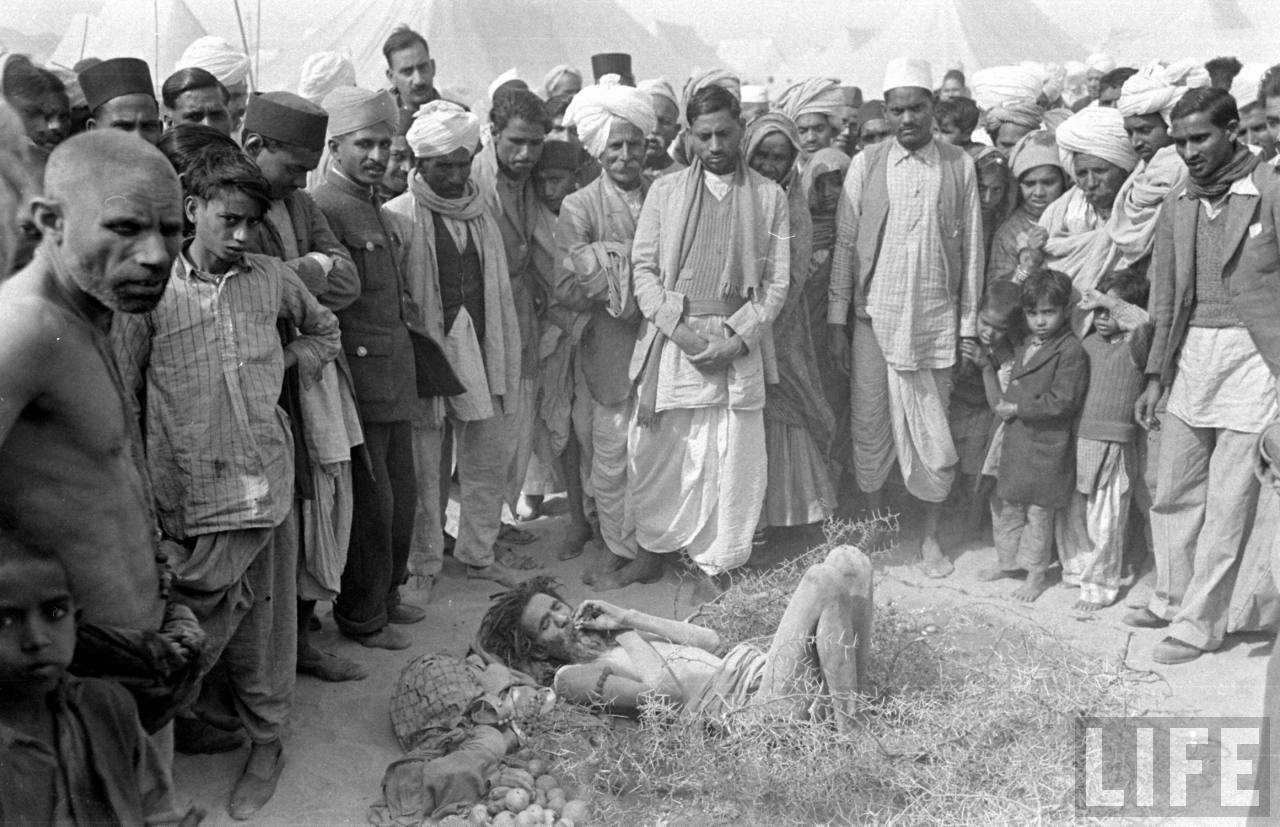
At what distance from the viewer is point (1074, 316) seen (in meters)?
6.14

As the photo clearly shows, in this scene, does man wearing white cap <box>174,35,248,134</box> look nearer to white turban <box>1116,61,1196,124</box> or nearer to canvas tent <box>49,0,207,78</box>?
white turban <box>1116,61,1196,124</box>

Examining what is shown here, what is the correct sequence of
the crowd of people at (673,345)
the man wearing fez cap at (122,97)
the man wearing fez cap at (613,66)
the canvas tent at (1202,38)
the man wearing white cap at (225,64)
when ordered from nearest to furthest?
the crowd of people at (673,345), the man wearing fez cap at (122,97), the man wearing white cap at (225,64), the man wearing fez cap at (613,66), the canvas tent at (1202,38)

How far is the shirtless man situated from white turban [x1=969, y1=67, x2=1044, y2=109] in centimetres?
608

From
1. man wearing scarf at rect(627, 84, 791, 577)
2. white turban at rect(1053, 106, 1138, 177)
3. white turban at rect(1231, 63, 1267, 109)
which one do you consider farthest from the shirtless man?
white turban at rect(1231, 63, 1267, 109)

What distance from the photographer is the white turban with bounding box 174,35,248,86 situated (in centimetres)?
672

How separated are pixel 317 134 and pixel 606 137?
194cm

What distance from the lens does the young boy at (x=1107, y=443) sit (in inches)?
233

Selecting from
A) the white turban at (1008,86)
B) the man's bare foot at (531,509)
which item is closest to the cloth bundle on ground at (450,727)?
the man's bare foot at (531,509)

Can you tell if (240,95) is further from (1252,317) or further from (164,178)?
(1252,317)

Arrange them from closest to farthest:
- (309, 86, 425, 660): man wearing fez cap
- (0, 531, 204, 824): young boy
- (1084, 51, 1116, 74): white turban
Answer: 1. (0, 531, 204, 824): young boy
2. (309, 86, 425, 660): man wearing fez cap
3. (1084, 51, 1116, 74): white turban

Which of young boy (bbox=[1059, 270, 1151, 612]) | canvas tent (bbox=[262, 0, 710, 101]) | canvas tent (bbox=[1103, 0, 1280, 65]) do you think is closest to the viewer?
young boy (bbox=[1059, 270, 1151, 612])

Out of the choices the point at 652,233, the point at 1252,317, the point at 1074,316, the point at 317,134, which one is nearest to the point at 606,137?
the point at 652,233

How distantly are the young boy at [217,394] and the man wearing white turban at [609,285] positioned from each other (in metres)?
2.25

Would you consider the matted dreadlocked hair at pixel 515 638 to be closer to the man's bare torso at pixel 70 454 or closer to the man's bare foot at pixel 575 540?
the man's bare foot at pixel 575 540
